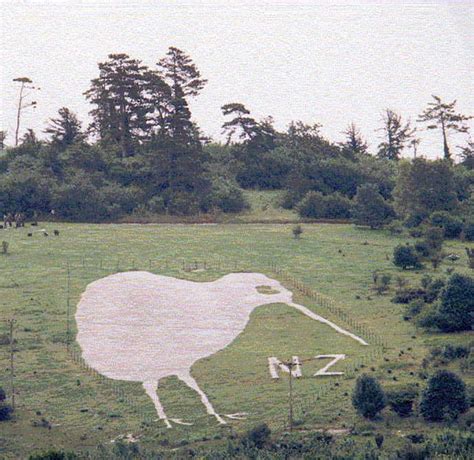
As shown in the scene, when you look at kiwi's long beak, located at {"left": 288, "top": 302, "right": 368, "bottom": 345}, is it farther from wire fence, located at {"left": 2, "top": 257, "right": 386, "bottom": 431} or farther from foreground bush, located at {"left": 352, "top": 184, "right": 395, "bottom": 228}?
foreground bush, located at {"left": 352, "top": 184, "right": 395, "bottom": 228}

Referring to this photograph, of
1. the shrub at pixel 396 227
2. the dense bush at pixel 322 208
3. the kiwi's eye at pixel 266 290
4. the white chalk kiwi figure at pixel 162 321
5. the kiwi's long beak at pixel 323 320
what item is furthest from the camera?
the dense bush at pixel 322 208

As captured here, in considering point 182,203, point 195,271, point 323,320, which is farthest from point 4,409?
point 182,203

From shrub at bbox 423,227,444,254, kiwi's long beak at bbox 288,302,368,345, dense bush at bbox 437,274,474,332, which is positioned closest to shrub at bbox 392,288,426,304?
kiwi's long beak at bbox 288,302,368,345

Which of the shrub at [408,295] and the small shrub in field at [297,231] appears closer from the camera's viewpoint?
the shrub at [408,295]

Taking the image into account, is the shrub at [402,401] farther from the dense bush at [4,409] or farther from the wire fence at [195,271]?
the dense bush at [4,409]

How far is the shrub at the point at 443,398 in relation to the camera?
209 feet

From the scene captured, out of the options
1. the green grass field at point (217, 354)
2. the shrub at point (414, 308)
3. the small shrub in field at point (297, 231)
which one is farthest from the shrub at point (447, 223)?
the shrub at point (414, 308)

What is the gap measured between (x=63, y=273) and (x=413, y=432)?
48.6 metres

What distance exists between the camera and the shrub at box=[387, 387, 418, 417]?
213 ft

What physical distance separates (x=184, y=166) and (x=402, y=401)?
84977 millimetres

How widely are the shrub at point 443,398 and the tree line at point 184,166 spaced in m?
65.5

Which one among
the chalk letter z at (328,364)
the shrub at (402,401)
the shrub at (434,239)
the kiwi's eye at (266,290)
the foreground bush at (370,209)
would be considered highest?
the foreground bush at (370,209)

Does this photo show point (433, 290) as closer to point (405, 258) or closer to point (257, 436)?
point (405, 258)

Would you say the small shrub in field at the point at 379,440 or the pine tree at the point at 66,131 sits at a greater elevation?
the pine tree at the point at 66,131
